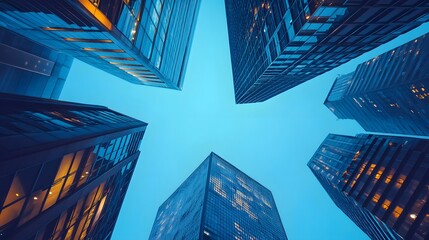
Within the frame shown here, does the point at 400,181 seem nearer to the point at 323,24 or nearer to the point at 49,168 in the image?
the point at 323,24

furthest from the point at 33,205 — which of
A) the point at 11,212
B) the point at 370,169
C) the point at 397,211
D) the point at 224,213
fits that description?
the point at 224,213

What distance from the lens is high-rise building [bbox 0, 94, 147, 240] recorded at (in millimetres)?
13727

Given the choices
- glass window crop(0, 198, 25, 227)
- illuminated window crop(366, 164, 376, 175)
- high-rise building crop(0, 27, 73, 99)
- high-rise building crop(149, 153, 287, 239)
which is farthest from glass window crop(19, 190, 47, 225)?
illuminated window crop(366, 164, 376, 175)

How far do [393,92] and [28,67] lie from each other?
99.2 metres

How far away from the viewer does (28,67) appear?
106 feet

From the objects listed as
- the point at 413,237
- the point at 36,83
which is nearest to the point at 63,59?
the point at 36,83

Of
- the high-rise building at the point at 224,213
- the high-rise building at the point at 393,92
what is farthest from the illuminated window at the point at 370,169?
the high-rise building at the point at 393,92

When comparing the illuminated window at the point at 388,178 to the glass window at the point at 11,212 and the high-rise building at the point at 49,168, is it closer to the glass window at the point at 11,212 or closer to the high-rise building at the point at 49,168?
the high-rise building at the point at 49,168

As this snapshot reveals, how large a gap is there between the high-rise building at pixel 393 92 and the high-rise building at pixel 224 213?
5996 centimetres

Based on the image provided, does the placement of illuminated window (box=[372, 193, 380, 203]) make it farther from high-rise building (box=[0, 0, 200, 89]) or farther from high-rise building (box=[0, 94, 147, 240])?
high-rise building (box=[0, 0, 200, 89])

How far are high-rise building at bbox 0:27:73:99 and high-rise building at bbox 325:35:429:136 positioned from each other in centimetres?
8843

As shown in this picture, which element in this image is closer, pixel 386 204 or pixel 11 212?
pixel 11 212

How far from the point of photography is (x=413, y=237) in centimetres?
→ 3331

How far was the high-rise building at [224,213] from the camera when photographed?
60228 mm
